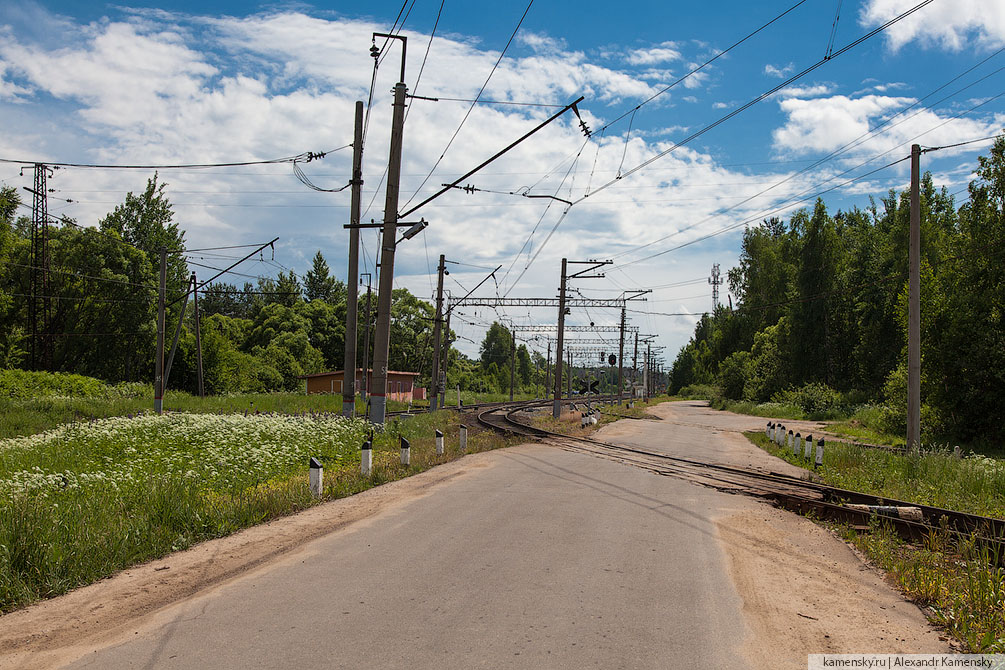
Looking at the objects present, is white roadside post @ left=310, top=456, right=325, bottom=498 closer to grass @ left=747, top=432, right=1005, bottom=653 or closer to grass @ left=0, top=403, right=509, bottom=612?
grass @ left=0, top=403, right=509, bottom=612

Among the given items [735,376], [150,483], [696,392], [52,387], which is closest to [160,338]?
[52,387]

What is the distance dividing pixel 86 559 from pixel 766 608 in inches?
278

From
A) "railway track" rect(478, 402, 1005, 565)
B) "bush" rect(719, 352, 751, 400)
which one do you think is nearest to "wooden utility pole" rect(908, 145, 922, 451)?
"railway track" rect(478, 402, 1005, 565)

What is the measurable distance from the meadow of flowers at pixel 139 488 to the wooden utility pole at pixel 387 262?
5.08ft

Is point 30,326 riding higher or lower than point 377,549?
higher

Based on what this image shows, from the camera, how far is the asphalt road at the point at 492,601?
216 inches

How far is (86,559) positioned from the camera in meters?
7.72

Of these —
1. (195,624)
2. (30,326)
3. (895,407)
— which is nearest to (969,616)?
(195,624)

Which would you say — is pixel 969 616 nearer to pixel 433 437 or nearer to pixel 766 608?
pixel 766 608

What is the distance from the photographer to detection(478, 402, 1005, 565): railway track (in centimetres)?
1022

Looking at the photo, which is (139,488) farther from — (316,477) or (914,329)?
(914,329)

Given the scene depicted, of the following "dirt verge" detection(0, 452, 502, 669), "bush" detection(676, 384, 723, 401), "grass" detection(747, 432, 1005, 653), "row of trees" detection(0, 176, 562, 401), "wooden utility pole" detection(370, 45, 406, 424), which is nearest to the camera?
"dirt verge" detection(0, 452, 502, 669)

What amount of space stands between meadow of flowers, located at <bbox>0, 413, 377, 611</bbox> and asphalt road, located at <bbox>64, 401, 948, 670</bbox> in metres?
1.65

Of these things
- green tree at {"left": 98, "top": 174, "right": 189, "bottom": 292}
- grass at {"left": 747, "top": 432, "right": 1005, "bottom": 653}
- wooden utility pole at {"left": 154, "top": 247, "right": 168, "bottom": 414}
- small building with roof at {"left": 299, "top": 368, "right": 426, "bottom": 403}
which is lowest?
small building with roof at {"left": 299, "top": 368, "right": 426, "bottom": 403}
